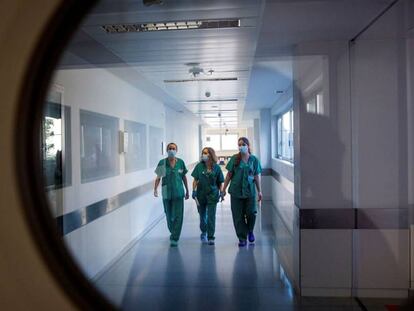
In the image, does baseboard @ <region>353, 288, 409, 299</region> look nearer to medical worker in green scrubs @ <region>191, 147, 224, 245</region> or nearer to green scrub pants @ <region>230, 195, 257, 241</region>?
green scrub pants @ <region>230, 195, 257, 241</region>

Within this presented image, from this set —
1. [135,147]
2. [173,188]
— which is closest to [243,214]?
[173,188]

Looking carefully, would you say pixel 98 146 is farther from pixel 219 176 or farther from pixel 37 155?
pixel 37 155

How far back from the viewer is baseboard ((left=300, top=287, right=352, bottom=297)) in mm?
3128

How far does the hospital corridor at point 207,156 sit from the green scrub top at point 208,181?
0.03 meters

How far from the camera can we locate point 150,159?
6070mm

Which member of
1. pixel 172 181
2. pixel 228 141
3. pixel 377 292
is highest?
pixel 228 141

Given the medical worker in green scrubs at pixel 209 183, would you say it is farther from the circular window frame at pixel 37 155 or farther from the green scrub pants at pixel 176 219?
A: the circular window frame at pixel 37 155

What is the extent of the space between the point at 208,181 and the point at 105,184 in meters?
1.57

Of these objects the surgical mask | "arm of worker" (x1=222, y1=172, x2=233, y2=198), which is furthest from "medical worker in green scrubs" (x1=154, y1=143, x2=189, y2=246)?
the surgical mask

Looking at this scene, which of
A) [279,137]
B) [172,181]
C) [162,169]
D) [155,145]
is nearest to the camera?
[172,181]

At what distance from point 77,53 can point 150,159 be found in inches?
126

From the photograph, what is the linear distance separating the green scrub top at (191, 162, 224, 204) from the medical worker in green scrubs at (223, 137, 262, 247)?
7.0 inches

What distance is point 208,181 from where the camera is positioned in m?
5.06

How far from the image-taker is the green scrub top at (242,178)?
4.76 meters
